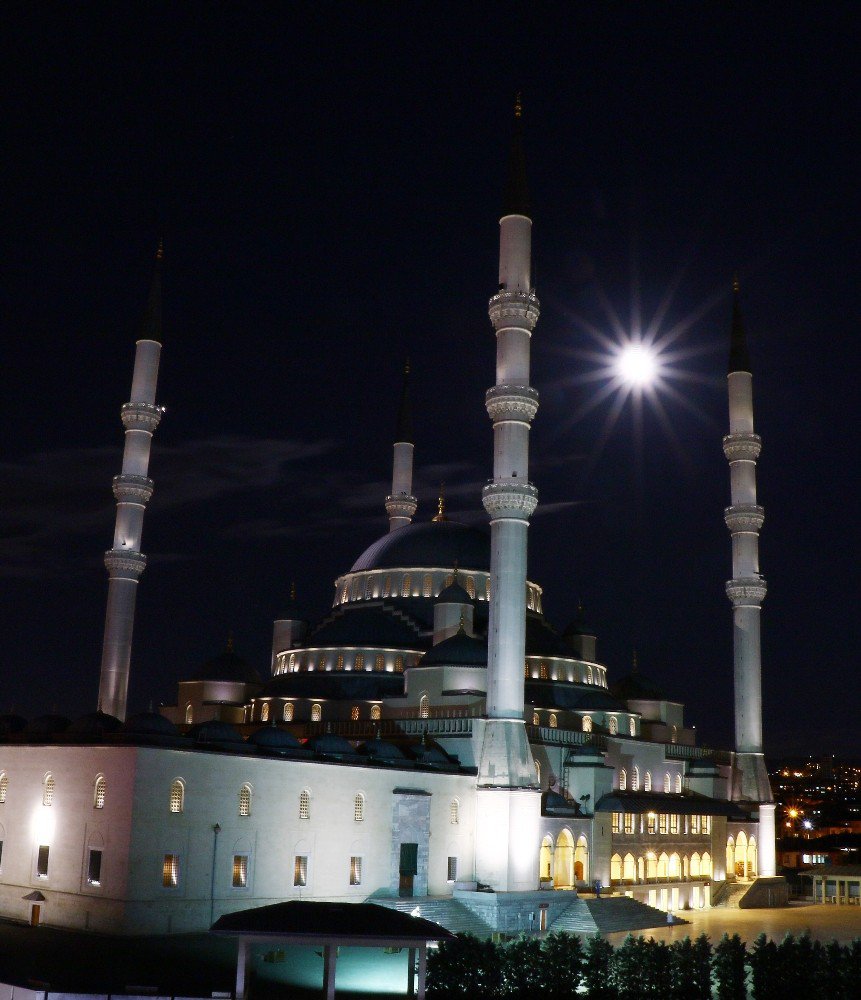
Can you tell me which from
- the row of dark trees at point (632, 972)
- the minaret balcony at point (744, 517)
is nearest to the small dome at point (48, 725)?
the row of dark trees at point (632, 972)

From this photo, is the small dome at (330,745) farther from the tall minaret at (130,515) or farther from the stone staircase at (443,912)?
the tall minaret at (130,515)

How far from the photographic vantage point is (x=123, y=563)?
4434 cm

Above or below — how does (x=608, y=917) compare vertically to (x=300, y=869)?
below

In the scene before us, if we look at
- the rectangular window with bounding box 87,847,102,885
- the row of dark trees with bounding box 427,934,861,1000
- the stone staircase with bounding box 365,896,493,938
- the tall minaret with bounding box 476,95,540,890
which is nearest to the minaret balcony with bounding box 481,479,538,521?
the tall minaret with bounding box 476,95,540,890

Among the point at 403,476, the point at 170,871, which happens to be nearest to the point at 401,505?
the point at 403,476

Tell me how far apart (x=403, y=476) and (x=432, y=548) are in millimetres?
8115

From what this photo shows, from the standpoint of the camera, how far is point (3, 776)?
3419cm

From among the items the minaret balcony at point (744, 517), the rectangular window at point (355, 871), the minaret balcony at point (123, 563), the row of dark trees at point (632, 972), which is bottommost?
the row of dark trees at point (632, 972)

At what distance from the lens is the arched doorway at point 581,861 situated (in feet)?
135

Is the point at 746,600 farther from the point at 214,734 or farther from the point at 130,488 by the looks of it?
the point at 214,734

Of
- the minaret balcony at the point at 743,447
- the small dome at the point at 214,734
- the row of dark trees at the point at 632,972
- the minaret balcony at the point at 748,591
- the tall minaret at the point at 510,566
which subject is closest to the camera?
the row of dark trees at the point at 632,972

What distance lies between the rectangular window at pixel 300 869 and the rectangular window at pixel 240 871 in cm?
169

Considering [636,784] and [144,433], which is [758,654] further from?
[144,433]

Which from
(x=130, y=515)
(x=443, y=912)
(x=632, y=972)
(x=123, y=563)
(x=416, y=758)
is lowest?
(x=632, y=972)
